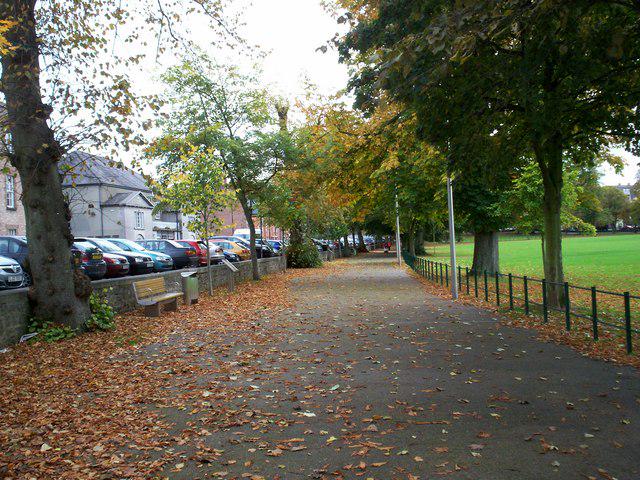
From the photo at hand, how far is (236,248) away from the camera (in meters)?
34.8

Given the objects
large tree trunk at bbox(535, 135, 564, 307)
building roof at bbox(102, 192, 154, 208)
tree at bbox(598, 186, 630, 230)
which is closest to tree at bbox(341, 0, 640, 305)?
large tree trunk at bbox(535, 135, 564, 307)

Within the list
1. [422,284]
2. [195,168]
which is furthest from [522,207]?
[195,168]

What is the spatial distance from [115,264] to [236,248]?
16.9 meters

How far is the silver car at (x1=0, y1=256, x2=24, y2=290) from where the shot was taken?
1266cm

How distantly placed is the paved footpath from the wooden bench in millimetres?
4121

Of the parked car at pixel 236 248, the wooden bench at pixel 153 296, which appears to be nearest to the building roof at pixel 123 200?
the parked car at pixel 236 248

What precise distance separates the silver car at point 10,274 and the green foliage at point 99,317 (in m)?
3.12

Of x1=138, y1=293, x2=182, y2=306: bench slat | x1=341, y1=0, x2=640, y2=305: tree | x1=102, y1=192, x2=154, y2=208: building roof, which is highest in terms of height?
x1=102, y1=192, x2=154, y2=208: building roof

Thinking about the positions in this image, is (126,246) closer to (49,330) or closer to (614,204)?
(49,330)

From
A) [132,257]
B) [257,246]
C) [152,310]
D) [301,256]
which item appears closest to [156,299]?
[152,310]

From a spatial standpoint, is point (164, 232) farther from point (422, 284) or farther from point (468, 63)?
point (468, 63)

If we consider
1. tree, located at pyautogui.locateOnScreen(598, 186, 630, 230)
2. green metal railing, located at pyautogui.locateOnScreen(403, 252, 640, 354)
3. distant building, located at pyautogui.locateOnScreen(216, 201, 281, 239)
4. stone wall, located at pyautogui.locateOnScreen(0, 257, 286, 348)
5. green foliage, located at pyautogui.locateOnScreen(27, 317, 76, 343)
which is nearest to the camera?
green metal railing, located at pyautogui.locateOnScreen(403, 252, 640, 354)

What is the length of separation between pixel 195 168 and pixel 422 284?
32.5 feet

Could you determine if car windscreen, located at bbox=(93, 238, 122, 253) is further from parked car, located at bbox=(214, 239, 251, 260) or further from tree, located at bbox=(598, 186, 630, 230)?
tree, located at bbox=(598, 186, 630, 230)
